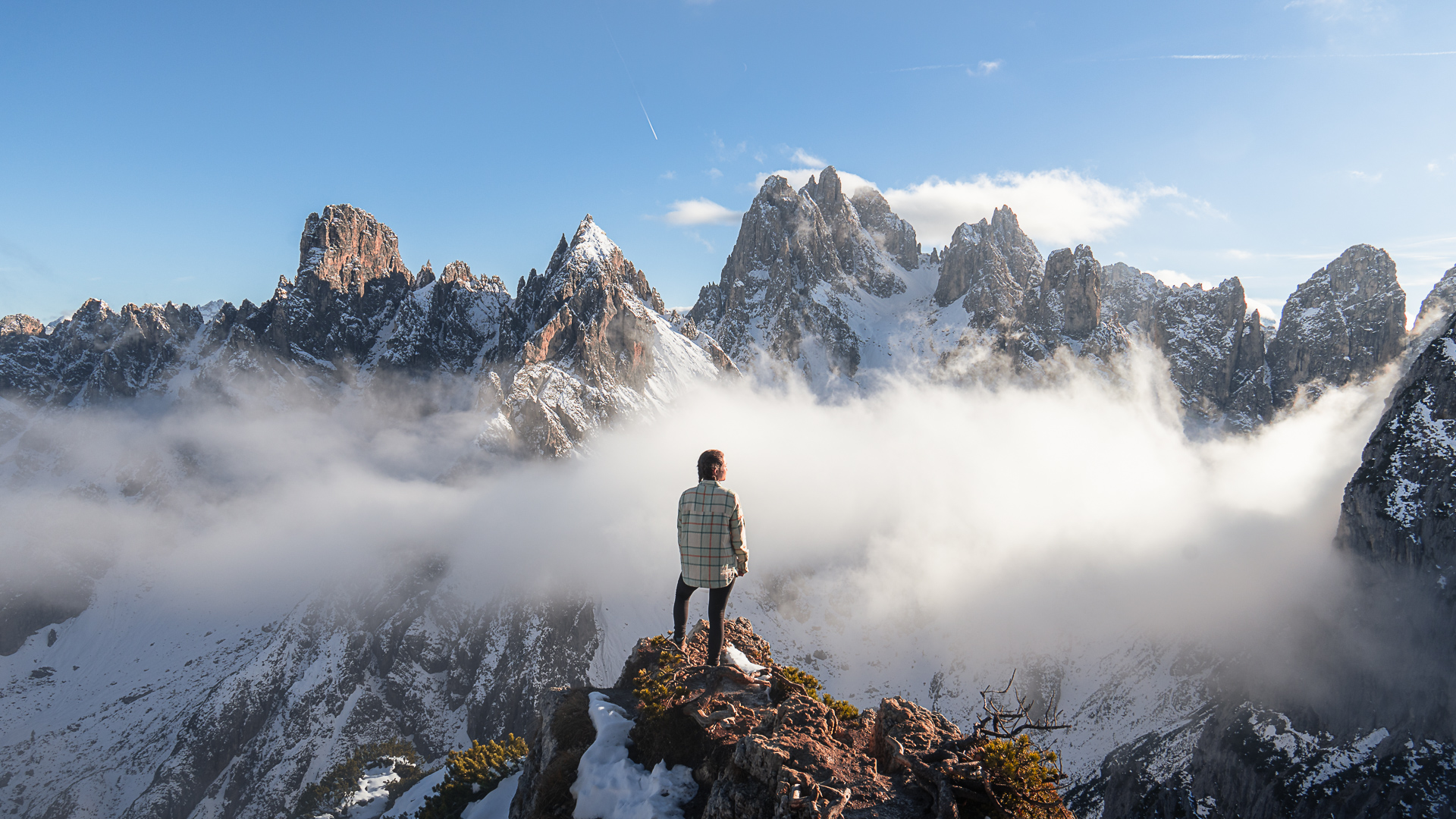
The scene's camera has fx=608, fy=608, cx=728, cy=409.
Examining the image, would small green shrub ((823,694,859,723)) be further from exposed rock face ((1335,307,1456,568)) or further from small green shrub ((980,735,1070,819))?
exposed rock face ((1335,307,1456,568))

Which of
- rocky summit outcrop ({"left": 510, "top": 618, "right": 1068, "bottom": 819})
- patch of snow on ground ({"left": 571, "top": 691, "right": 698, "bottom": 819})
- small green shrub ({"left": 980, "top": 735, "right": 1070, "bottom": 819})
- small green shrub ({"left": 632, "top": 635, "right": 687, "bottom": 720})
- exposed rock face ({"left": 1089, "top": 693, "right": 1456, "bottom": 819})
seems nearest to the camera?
small green shrub ({"left": 980, "top": 735, "right": 1070, "bottom": 819})

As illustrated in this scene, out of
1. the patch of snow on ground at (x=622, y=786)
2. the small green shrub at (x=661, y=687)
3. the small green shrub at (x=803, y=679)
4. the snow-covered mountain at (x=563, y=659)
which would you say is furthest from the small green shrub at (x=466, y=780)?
the snow-covered mountain at (x=563, y=659)

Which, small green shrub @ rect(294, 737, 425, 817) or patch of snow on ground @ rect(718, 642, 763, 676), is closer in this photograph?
patch of snow on ground @ rect(718, 642, 763, 676)

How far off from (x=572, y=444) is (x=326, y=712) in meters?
83.3

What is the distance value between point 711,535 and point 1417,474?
90489 mm

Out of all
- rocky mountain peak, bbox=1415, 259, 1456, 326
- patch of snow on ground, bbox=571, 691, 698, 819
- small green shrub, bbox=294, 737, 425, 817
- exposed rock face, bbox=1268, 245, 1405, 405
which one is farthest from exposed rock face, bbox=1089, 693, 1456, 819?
rocky mountain peak, bbox=1415, 259, 1456, 326

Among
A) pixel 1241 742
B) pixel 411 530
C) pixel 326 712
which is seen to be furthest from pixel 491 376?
pixel 1241 742

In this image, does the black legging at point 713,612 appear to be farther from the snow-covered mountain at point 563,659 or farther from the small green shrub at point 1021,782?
the snow-covered mountain at point 563,659

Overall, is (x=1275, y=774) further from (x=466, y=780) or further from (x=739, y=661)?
(x=739, y=661)

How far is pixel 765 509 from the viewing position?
198625mm

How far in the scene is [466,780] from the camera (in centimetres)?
3111

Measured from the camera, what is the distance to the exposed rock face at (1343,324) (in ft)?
569

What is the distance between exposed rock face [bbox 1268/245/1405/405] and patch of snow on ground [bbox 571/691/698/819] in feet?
813

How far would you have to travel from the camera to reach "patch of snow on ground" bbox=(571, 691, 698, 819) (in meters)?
9.96
